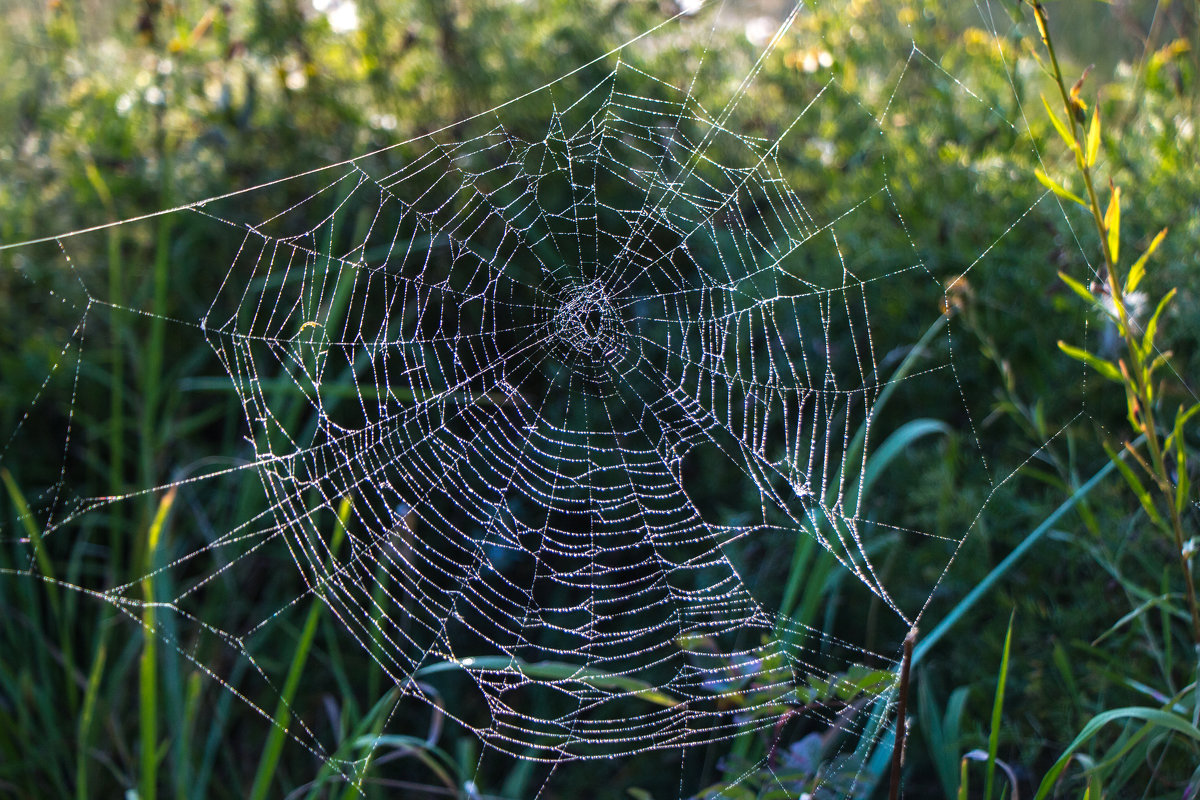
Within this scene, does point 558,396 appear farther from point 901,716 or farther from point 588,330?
point 901,716

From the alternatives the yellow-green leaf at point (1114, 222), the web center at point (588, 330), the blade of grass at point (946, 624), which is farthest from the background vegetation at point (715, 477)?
the web center at point (588, 330)

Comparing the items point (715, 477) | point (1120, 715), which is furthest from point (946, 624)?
point (715, 477)

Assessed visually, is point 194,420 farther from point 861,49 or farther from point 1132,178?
point 1132,178

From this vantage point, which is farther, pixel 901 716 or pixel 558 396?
pixel 558 396

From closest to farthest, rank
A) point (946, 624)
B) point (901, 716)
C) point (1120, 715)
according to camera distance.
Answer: point (901, 716), point (1120, 715), point (946, 624)

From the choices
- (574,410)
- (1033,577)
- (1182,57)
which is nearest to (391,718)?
(574,410)

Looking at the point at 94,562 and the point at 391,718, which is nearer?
the point at 391,718
